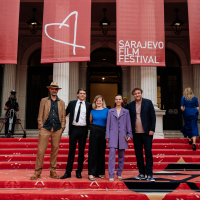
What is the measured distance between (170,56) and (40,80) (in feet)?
25.5

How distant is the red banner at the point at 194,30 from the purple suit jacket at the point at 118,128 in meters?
4.06

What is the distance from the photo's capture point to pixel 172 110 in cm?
1184

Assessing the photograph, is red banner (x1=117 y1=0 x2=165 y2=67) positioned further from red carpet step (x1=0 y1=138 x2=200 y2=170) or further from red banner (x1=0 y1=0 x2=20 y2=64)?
red banner (x1=0 y1=0 x2=20 y2=64)

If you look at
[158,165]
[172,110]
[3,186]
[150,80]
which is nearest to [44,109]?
[3,186]

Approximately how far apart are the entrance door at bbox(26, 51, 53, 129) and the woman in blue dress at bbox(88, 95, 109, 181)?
7.77 meters

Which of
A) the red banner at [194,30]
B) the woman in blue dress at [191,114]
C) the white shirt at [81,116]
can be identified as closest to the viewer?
the white shirt at [81,116]

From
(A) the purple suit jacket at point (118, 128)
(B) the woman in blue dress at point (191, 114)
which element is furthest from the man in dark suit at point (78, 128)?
(B) the woman in blue dress at point (191, 114)

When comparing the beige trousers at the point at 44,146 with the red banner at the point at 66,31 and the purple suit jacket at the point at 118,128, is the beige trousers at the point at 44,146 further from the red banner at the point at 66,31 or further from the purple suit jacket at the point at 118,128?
the red banner at the point at 66,31

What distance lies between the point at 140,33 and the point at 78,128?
15.0ft

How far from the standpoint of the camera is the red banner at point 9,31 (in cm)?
740

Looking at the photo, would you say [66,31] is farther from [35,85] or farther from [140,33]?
[35,85]

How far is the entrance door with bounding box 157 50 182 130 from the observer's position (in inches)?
463

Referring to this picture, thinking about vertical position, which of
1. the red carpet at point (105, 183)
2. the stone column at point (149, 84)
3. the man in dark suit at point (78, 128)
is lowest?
the red carpet at point (105, 183)

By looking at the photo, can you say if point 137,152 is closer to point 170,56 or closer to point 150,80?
point 150,80
